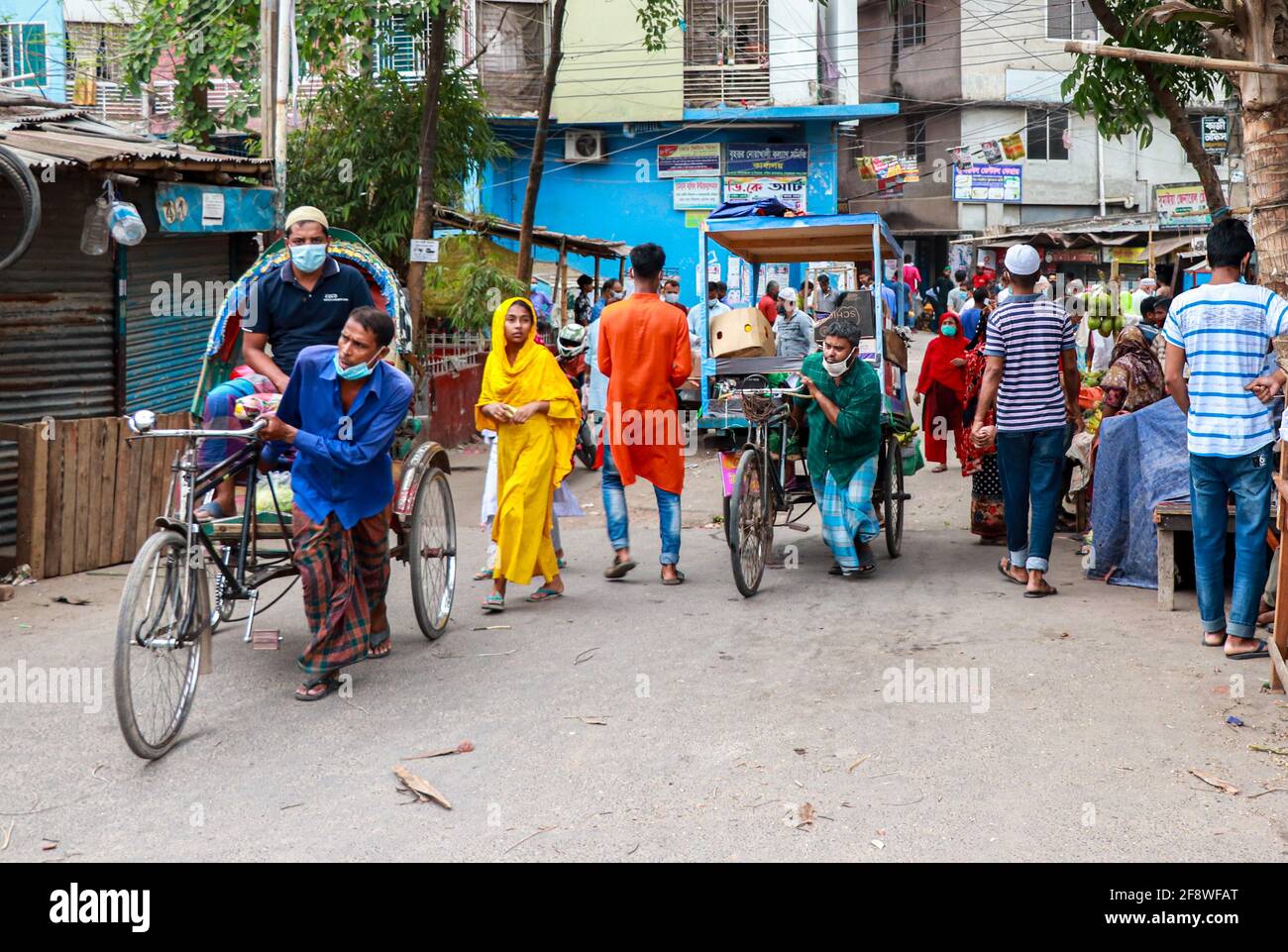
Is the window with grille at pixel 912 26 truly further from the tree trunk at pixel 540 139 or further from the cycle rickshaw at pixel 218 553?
the cycle rickshaw at pixel 218 553

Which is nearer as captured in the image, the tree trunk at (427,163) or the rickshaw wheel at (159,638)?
the rickshaw wheel at (159,638)

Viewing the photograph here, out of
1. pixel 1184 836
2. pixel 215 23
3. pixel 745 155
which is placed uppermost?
pixel 745 155

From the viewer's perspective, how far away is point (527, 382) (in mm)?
7887

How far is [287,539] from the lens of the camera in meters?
6.14

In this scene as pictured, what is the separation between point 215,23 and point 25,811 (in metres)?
11.8

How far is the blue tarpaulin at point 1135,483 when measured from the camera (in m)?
7.98

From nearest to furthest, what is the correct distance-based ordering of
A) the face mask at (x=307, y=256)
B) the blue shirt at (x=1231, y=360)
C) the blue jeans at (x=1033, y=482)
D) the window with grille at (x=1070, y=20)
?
the blue shirt at (x=1231, y=360) → the face mask at (x=307, y=256) → the blue jeans at (x=1033, y=482) → the window with grille at (x=1070, y=20)

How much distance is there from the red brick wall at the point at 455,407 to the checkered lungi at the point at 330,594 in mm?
10463

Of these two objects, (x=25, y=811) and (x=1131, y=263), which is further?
(x=1131, y=263)

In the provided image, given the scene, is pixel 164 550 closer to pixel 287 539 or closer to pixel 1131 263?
pixel 287 539

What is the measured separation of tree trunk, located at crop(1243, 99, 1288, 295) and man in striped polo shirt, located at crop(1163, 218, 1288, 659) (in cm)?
52

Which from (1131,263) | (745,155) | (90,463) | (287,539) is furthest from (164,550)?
(1131,263)

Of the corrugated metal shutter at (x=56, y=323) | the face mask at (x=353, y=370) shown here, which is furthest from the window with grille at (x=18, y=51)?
the face mask at (x=353, y=370)

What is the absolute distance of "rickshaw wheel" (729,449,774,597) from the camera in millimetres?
7891
